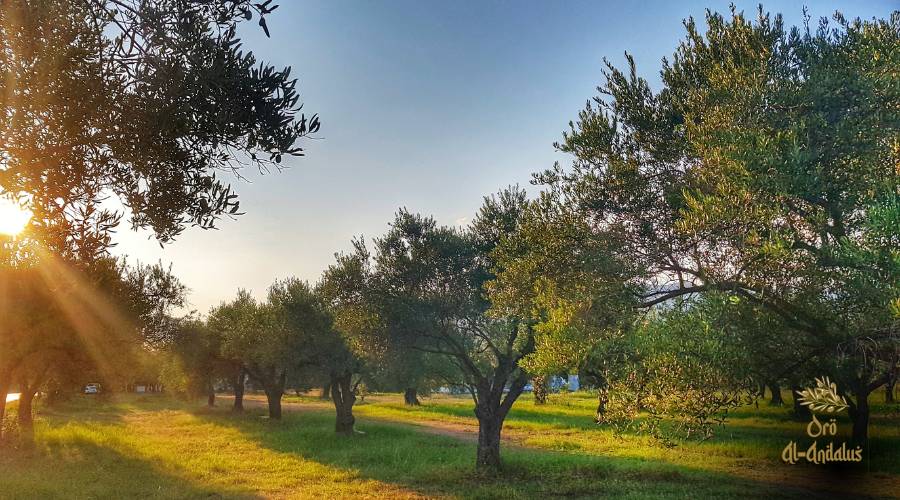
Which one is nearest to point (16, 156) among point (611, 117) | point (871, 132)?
point (611, 117)

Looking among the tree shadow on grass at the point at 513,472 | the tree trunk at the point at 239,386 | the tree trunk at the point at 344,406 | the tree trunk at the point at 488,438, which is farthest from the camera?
the tree trunk at the point at 239,386

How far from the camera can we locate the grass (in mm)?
20594

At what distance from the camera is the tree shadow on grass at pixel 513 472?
20.4 m

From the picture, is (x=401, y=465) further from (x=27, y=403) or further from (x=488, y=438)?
(x=27, y=403)

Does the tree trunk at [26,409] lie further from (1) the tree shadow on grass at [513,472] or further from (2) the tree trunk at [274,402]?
(2) the tree trunk at [274,402]

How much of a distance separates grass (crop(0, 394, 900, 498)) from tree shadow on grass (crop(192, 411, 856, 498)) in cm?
7

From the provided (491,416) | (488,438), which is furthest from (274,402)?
(491,416)

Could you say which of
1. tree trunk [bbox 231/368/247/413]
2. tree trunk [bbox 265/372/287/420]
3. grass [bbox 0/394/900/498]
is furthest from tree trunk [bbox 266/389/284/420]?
tree trunk [bbox 231/368/247/413]

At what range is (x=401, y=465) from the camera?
27.1m

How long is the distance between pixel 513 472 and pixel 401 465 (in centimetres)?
585

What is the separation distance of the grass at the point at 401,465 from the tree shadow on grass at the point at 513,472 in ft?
0.22

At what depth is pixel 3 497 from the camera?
58.9 ft

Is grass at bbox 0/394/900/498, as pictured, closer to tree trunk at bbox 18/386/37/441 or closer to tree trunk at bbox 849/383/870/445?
tree trunk at bbox 849/383/870/445

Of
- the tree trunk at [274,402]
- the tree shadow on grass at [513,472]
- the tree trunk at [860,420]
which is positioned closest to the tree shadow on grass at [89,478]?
the tree shadow on grass at [513,472]
